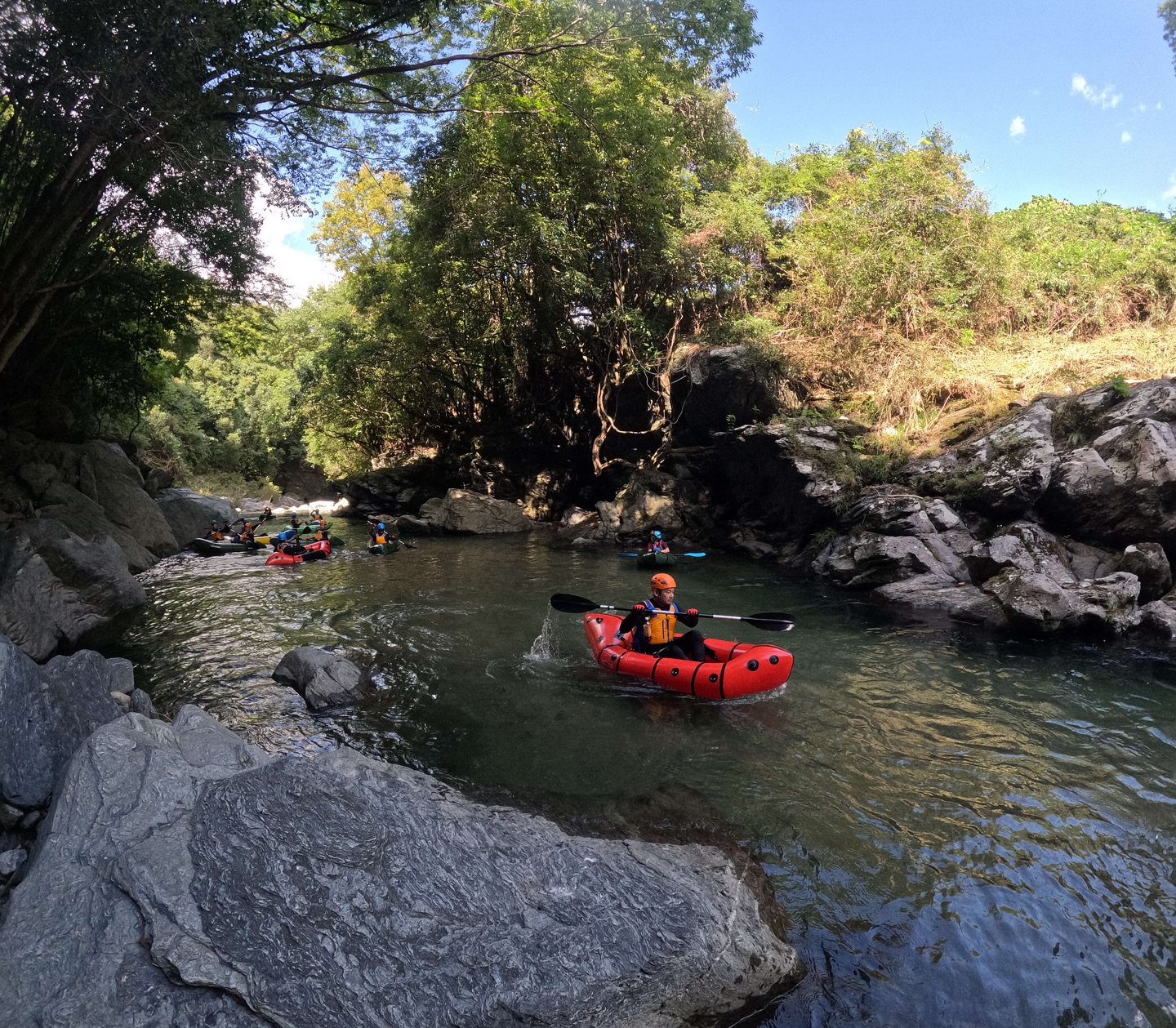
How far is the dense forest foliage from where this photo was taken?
21.4 ft

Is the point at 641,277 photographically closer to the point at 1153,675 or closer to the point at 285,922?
the point at 1153,675

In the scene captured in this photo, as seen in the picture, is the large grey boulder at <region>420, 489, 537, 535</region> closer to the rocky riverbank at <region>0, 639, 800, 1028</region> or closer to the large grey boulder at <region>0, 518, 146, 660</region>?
the large grey boulder at <region>0, 518, 146, 660</region>

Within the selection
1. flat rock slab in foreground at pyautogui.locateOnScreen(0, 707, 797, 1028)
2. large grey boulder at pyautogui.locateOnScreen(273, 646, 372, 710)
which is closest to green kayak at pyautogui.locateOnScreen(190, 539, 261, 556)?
large grey boulder at pyautogui.locateOnScreen(273, 646, 372, 710)

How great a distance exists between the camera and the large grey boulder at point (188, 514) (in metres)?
15.2

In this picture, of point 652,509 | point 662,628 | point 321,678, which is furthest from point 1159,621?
point 652,509

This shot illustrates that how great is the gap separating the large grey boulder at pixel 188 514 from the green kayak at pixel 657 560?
10.2m

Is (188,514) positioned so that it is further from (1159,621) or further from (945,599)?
(1159,621)

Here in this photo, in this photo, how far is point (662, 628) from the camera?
685 centimetres

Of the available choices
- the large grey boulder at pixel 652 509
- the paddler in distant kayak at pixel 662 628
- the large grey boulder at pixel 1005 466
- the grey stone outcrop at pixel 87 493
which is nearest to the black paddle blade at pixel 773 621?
the paddler in distant kayak at pixel 662 628

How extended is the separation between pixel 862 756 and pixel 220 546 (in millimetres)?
13297

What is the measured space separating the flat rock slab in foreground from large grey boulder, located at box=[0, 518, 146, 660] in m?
4.94

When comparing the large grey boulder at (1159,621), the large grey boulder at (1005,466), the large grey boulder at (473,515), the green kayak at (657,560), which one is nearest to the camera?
the large grey boulder at (1159,621)

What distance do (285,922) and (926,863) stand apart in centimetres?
338

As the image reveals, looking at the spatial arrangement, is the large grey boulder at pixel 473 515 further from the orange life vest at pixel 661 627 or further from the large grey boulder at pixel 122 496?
the orange life vest at pixel 661 627
